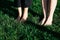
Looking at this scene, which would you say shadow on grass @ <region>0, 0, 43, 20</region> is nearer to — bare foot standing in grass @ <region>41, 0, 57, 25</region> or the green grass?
the green grass

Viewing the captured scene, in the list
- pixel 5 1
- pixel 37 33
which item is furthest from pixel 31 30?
pixel 5 1

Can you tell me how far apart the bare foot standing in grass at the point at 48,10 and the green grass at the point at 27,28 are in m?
0.14

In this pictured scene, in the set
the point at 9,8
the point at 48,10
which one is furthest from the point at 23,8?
the point at 9,8

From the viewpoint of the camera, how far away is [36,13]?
204 inches

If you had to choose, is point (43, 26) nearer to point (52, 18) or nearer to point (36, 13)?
point (52, 18)

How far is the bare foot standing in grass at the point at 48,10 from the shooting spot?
175 inches

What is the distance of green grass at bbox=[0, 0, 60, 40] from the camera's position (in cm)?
401

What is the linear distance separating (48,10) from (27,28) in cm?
63

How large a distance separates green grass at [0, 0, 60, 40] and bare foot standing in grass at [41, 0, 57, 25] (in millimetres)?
136

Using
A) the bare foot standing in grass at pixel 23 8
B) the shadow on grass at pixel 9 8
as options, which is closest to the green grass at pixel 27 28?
the shadow on grass at pixel 9 8

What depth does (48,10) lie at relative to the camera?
15.3ft

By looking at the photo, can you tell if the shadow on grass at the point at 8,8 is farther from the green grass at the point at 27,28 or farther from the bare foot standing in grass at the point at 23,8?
the bare foot standing in grass at the point at 23,8

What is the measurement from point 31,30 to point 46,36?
348 millimetres

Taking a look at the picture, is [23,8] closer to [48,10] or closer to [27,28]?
[48,10]
